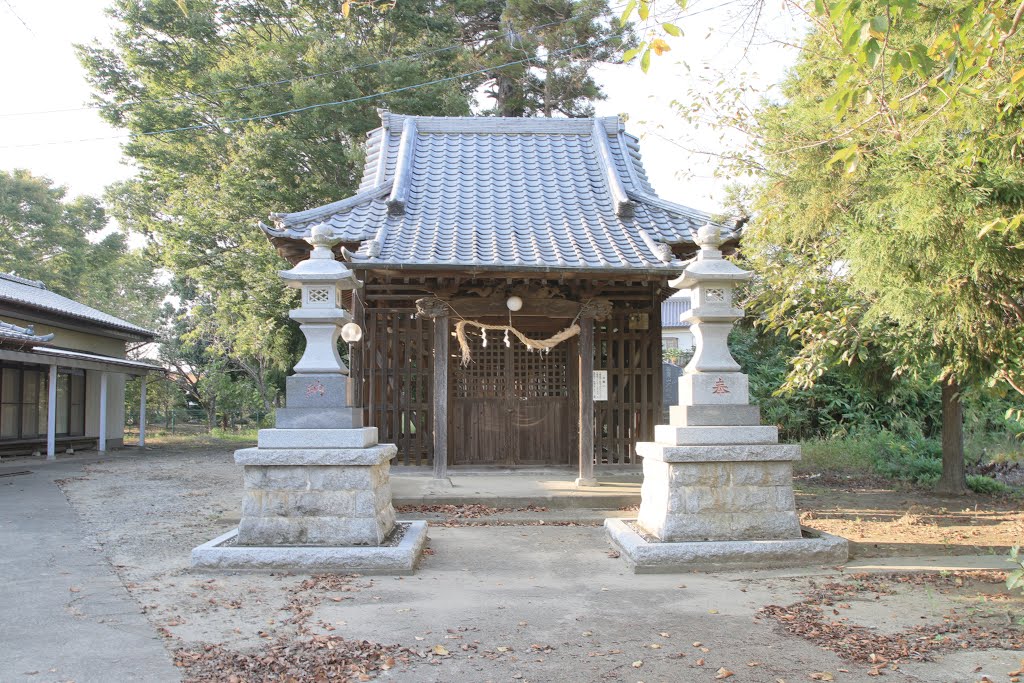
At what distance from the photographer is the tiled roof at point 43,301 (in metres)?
16.9

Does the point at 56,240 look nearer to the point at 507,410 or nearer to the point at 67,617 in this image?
the point at 507,410

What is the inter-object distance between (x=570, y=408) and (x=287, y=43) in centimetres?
1359

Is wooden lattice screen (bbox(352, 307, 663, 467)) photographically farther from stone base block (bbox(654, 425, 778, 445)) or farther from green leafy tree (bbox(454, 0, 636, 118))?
green leafy tree (bbox(454, 0, 636, 118))

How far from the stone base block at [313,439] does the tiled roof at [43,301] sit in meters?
12.6

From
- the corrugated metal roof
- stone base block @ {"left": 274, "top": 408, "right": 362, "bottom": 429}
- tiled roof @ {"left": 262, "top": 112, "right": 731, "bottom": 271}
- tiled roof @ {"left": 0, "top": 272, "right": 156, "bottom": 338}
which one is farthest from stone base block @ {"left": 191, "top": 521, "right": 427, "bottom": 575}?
the corrugated metal roof

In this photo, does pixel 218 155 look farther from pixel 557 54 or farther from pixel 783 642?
pixel 783 642

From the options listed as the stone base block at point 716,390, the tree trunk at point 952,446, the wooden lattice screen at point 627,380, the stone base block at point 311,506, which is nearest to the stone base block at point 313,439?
the stone base block at point 311,506

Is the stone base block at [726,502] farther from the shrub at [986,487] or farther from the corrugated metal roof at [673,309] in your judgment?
the corrugated metal roof at [673,309]

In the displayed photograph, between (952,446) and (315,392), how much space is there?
929 cm

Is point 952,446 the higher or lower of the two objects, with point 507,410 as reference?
lower

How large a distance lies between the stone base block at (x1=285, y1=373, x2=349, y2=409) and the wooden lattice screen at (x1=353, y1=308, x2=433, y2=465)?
4257 mm

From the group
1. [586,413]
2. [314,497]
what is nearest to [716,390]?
[586,413]

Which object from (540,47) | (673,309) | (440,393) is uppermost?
(540,47)

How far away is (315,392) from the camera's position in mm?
6793
